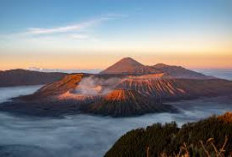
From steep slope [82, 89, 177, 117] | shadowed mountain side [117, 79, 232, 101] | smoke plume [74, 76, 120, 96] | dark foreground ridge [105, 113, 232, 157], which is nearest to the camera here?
dark foreground ridge [105, 113, 232, 157]

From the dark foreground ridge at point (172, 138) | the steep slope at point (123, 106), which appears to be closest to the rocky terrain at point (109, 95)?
the steep slope at point (123, 106)

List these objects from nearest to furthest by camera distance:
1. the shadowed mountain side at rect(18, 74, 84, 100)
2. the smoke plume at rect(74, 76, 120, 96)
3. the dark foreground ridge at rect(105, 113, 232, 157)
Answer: the dark foreground ridge at rect(105, 113, 232, 157) → the smoke plume at rect(74, 76, 120, 96) → the shadowed mountain side at rect(18, 74, 84, 100)

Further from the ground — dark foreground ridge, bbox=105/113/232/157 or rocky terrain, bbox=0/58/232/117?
dark foreground ridge, bbox=105/113/232/157

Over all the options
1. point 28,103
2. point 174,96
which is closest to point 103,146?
point 28,103

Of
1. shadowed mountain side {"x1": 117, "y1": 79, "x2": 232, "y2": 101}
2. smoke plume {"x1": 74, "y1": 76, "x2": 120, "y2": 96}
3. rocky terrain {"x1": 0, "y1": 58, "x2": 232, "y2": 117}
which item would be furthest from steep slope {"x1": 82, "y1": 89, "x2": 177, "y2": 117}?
shadowed mountain side {"x1": 117, "y1": 79, "x2": 232, "y2": 101}

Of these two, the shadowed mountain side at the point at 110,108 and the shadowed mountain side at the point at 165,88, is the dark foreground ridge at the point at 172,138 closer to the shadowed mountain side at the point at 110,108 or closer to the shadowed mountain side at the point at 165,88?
the shadowed mountain side at the point at 110,108

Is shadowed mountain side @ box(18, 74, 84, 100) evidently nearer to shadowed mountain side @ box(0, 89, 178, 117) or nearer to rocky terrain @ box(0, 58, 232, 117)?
rocky terrain @ box(0, 58, 232, 117)

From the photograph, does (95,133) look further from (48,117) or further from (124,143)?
(124,143)
